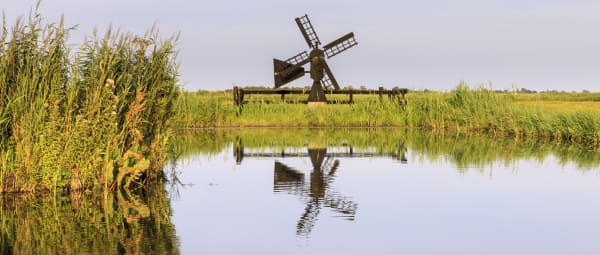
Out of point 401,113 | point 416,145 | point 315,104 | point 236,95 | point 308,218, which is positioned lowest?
point 308,218

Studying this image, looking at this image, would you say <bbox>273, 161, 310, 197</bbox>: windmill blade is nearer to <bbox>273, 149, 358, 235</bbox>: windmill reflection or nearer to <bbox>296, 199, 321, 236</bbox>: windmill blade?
<bbox>273, 149, 358, 235</bbox>: windmill reflection

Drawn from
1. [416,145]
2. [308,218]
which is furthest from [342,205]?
[416,145]

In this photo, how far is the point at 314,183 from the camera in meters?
16.4

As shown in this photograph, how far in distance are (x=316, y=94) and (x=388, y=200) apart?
1095 inches

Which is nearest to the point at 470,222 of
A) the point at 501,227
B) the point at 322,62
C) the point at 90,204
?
the point at 501,227

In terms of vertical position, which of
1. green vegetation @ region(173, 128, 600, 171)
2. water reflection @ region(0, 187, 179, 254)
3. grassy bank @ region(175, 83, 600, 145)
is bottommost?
water reflection @ region(0, 187, 179, 254)

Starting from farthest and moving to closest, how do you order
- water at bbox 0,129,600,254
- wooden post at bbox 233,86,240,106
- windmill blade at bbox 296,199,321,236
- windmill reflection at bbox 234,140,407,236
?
1. wooden post at bbox 233,86,240,106
2. windmill reflection at bbox 234,140,407,236
3. windmill blade at bbox 296,199,321,236
4. water at bbox 0,129,600,254

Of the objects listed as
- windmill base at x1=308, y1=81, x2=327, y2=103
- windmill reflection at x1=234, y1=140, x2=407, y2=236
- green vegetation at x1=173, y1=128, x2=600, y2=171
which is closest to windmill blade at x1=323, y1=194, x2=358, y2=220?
windmill reflection at x1=234, y1=140, x2=407, y2=236

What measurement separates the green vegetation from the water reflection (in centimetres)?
585

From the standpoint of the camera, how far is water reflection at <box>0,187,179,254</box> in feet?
31.1

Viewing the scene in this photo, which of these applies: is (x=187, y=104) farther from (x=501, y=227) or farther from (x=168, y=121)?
(x=501, y=227)

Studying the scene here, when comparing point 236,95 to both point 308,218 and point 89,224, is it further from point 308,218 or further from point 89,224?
point 89,224

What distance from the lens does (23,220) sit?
37.3 ft

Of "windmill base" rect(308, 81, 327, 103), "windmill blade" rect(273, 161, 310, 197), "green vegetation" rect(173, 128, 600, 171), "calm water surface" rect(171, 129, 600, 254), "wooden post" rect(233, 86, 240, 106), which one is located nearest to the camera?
"calm water surface" rect(171, 129, 600, 254)
